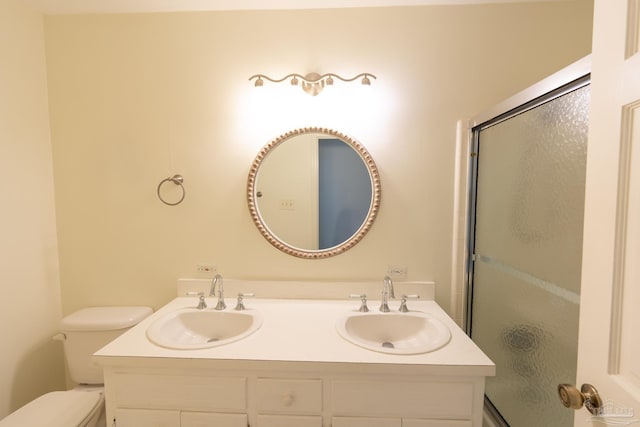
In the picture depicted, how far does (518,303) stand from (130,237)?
1.86m

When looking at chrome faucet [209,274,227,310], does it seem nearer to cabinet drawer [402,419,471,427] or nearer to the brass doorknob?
cabinet drawer [402,419,471,427]

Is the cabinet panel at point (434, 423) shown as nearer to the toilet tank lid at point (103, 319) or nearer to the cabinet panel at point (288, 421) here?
the cabinet panel at point (288, 421)

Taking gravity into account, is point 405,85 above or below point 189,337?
above

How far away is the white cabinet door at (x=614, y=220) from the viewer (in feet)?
1.77

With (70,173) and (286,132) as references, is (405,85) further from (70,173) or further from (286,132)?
(70,173)

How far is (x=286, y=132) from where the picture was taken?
1489mm

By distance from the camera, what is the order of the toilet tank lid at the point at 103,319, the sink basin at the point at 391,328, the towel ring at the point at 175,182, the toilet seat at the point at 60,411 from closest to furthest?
1. the toilet seat at the point at 60,411
2. the sink basin at the point at 391,328
3. the toilet tank lid at the point at 103,319
4. the towel ring at the point at 175,182

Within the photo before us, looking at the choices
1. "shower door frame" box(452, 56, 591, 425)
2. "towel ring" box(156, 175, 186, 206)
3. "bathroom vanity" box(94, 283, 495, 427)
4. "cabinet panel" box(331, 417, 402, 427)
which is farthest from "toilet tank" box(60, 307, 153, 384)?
"shower door frame" box(452, 56, 591, 425)

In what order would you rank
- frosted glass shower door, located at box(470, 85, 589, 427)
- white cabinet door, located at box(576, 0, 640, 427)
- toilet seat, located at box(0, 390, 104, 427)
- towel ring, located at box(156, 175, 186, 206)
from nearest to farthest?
white cabinet door, located at box(576, 0, 640, 427) → frosted glass shower door, located at box(470, 85, 589, 427) → toilet seat, located at box(0, 390, 104, 427) → towel ring, located at box(156, 175, 186, 206)

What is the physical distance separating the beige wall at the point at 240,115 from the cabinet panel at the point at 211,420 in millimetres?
648

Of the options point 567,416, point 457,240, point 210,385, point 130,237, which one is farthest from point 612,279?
point 130,237

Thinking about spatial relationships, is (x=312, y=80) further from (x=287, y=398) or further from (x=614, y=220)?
(x=287, y=398)

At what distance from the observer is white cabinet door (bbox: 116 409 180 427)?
104cm

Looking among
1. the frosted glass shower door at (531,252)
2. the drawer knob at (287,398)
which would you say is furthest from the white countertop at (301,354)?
the frosted glass shower door at (531,252)
